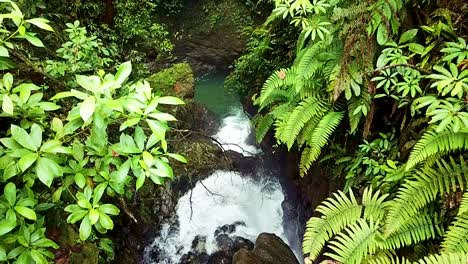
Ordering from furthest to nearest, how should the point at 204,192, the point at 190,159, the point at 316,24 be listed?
the point at 204,192, the point at 190,159, the point at 316,24

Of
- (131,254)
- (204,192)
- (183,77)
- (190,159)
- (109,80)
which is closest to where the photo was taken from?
(109,80)

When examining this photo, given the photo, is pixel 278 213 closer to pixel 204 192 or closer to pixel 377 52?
pixel 204 192

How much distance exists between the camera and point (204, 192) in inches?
278

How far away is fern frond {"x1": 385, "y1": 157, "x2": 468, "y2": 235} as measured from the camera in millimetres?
2686

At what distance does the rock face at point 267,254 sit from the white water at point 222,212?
0.73 metres

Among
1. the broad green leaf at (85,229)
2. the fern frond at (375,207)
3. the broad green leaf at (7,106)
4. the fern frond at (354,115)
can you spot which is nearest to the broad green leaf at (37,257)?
the broad green leaf at (85,229)

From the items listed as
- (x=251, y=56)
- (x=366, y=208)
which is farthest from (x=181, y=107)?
(x=366, y=208)

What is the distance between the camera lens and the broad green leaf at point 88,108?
1567mm

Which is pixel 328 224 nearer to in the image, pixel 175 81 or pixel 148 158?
pixel 148 158

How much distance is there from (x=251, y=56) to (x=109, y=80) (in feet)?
17.6

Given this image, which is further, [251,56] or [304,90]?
[251,56]

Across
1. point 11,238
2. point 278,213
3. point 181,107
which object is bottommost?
point 278,213

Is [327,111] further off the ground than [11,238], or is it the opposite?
[327,111]

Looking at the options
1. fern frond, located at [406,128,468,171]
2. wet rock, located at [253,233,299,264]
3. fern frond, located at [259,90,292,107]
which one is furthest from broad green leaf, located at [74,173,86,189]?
wet rock, located at [253,233,299,264]
